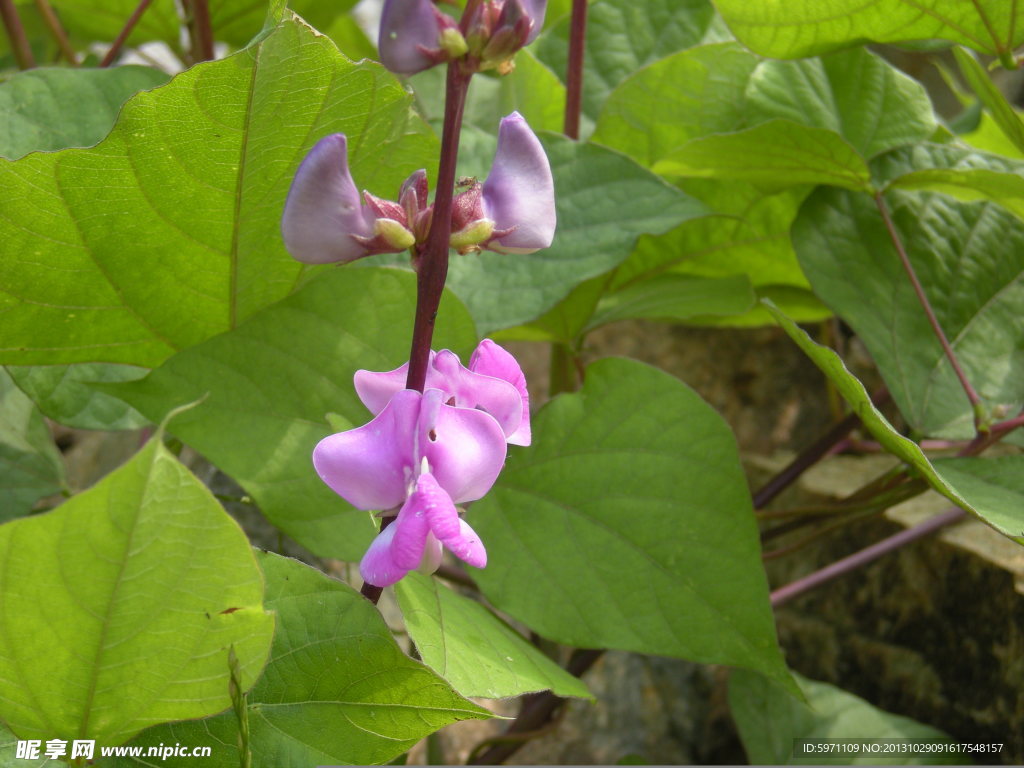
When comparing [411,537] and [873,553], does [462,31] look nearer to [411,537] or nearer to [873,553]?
[411,537]

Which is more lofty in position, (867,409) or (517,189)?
(517,189)

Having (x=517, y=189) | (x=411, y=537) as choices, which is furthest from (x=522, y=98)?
(x=411, y=537)

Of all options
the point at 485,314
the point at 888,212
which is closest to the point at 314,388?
the point at 485,314

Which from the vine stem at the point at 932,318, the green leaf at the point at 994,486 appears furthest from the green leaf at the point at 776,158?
the green leaf at the point at 994,486

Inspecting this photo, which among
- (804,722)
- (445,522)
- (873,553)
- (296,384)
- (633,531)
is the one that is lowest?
(804,722)

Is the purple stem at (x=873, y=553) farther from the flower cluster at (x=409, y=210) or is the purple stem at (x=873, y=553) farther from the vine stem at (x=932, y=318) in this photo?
the flower cluster at (x=409, y=210)

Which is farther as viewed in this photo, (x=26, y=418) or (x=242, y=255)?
(x=26, y=418)

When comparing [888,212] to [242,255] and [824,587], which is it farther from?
[242,255]
